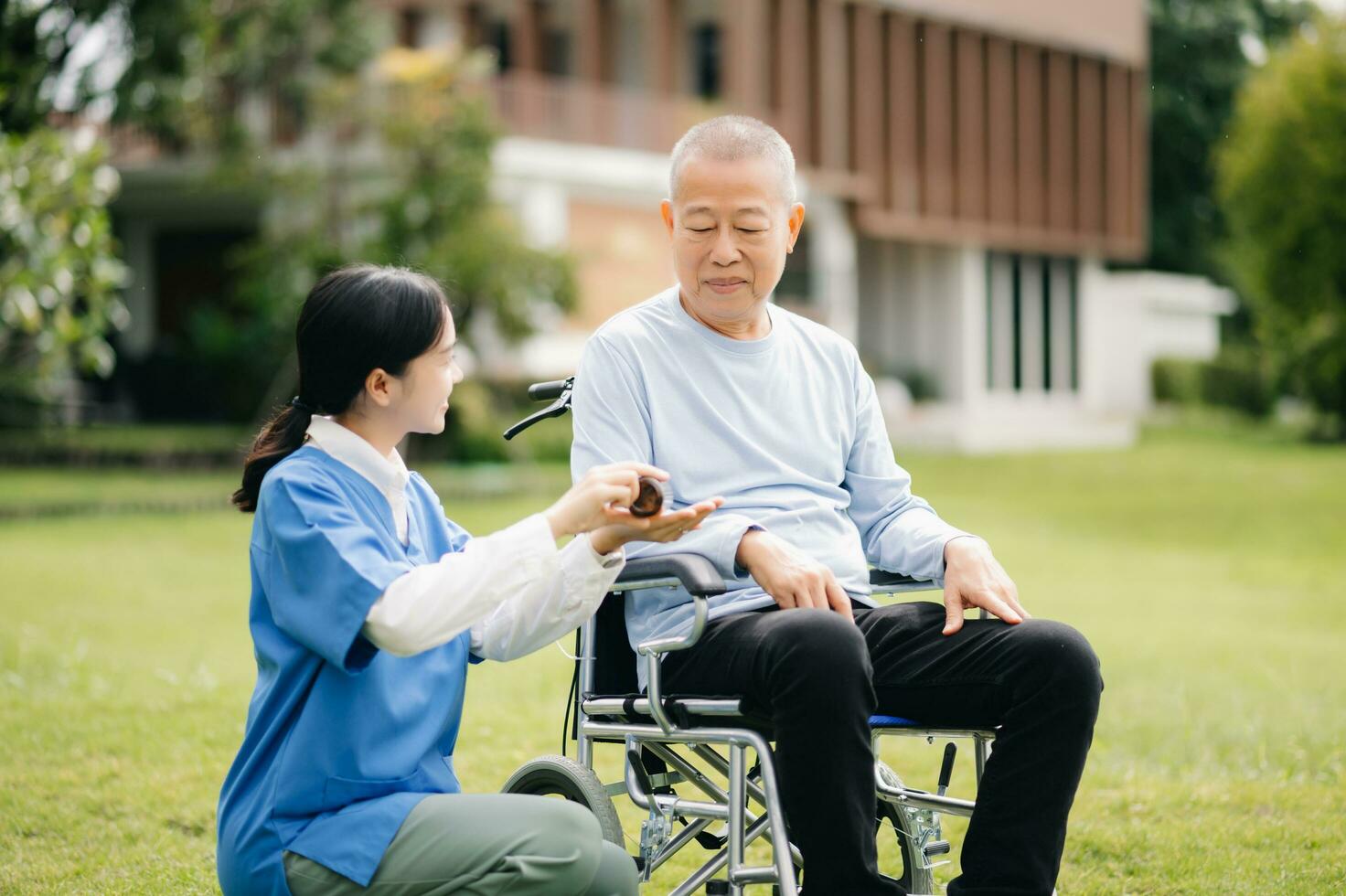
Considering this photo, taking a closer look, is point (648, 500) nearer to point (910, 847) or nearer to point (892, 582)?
point (892, 582)

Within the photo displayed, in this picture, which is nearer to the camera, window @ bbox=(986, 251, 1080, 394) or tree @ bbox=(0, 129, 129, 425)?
tree @ bbox=(0, 129, 129, 425)

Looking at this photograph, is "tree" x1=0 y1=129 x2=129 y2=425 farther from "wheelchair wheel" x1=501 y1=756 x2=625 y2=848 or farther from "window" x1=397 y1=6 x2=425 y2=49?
"window" x1=397 y1=6 x2=425 y2=49

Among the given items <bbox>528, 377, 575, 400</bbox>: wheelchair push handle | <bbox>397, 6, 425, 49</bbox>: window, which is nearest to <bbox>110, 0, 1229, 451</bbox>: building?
<bbox>397, 6, 425, 49</bbox>: window

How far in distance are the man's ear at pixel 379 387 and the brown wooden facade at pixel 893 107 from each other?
2022 centimetres

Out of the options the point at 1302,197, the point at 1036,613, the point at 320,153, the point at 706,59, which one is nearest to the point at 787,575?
the point at 1036,613

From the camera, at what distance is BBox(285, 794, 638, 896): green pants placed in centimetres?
258

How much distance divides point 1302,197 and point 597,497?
82.3 feet

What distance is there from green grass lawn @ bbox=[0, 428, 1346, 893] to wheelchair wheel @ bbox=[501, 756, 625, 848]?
869 millimetres

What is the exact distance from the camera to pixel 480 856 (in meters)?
2.60

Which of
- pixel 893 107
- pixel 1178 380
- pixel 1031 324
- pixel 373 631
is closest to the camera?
pixel 373 631

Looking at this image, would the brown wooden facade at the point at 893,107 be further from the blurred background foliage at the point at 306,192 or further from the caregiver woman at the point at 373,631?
the caregiver woman at the point at 373,631

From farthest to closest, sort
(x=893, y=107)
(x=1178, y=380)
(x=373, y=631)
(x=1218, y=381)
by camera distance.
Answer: (x=1178, y=380)
(x=1218, y=381)
(x=893, y=107)
(x=373, y=631)

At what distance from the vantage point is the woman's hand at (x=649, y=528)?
109 inches

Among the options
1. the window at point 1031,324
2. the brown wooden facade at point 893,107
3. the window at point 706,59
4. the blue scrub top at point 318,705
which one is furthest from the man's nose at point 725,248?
the window at point 1031,324
